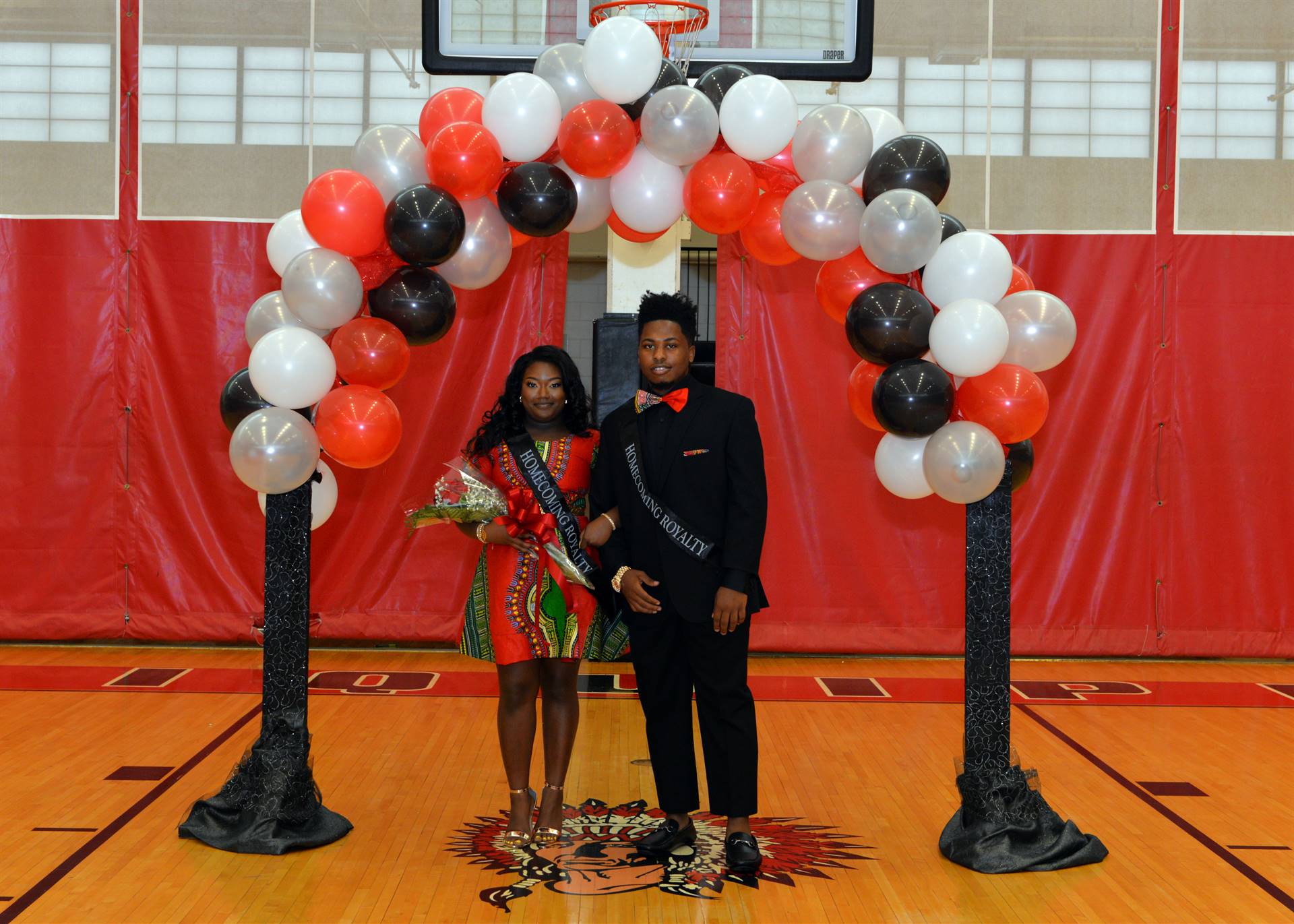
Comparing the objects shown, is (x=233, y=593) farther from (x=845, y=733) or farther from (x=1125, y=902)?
(x=1125, y=902)

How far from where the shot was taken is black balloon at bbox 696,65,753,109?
3619 mm

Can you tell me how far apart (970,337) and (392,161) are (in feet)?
5.72

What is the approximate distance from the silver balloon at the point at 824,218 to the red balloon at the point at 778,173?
17cm

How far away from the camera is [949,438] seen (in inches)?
130

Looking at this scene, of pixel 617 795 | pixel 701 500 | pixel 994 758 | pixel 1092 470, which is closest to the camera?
pixel 701 500

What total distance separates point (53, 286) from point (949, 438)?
16.1 feet

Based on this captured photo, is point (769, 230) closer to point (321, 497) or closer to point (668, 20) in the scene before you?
point (668, 20)

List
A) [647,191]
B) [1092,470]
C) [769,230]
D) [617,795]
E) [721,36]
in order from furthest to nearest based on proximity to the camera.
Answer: [1092,470]
[721,36]
[617,795]
[769,230]
[647,191]

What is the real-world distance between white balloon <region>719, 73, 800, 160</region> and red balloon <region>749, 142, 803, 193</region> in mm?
93

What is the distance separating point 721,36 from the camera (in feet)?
14.3

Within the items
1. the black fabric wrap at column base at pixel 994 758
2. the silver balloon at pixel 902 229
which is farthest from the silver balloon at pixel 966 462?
the silver balloon at pixel 902 229

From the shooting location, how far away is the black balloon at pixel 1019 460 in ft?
11.7

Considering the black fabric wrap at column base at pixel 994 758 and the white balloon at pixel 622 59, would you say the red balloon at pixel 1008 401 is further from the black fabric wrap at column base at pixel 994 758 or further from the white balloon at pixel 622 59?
the white balloon at pixel 622 59

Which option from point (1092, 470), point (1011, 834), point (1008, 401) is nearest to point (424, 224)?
point (1008, 401)
